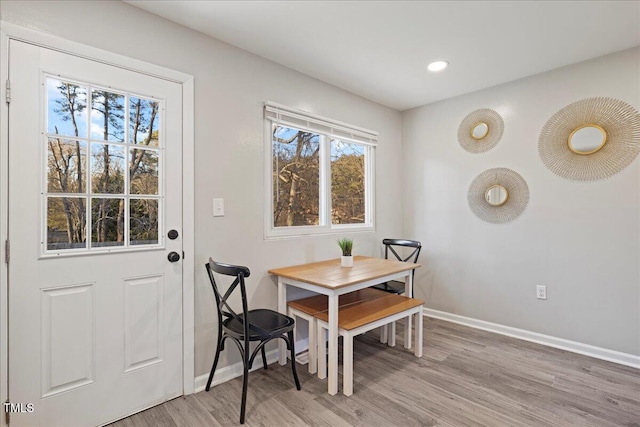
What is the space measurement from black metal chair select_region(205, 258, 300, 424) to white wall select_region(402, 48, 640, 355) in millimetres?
2159

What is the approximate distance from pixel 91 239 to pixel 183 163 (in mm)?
673

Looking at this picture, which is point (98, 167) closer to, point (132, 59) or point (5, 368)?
point (132, 59)

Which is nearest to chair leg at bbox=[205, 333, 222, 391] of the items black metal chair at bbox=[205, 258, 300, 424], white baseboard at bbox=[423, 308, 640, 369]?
black metal chair at bbox=[205, 258, 300, 424]

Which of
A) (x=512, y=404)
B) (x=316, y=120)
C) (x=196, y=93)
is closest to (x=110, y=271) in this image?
(x=196, y=93)

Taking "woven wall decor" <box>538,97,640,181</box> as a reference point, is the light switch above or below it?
below

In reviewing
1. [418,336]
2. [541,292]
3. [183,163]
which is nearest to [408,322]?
[418,336]

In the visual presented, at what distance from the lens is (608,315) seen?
2.55m

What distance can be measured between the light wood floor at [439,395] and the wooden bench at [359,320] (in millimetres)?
107

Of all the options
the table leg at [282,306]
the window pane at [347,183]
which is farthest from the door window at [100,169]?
the window pane at [347,183]

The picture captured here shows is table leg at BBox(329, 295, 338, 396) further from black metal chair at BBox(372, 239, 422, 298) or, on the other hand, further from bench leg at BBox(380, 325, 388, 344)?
black metal chair at BBox(372, 239, 422, 298)

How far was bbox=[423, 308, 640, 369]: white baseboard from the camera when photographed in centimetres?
249

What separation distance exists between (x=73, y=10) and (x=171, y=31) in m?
0.51

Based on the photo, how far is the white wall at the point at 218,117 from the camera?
5.92 ft

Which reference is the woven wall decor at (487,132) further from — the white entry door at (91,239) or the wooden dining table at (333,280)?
the white entry door at (91,239)
